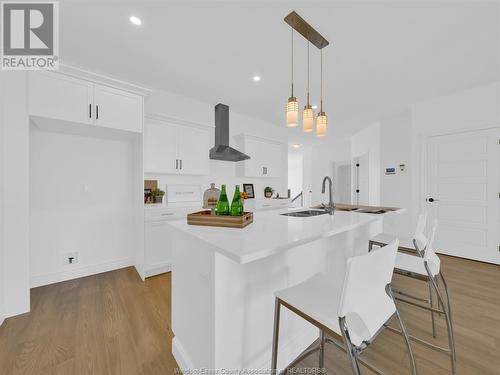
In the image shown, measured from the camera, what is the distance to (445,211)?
358cm

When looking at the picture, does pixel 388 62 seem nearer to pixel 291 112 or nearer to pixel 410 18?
pixel 410 18

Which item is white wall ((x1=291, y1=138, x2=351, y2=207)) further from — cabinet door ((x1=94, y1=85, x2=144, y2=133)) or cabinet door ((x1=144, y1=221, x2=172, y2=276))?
cabinet door ((x1=94, y1=85, x2=144, y2=133))

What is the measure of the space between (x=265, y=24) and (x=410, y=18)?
1.28m

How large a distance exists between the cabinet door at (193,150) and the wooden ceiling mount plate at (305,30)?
2086 mm

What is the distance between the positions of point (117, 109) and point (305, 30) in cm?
228

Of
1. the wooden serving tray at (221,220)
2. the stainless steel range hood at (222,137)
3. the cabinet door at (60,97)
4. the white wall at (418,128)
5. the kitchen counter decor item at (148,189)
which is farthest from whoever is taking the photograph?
the white wall at (418,128)

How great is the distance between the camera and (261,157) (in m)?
4.46

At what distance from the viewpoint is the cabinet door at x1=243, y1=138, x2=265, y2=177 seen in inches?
165

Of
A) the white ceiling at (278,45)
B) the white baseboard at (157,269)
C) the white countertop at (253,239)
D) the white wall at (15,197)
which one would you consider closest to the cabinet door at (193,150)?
the white ceiling at (278,45)

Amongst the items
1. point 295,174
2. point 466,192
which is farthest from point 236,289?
point 295,174

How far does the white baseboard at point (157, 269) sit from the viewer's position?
2.75 m

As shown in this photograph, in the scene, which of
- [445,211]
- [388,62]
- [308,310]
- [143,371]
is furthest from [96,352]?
[445,211]

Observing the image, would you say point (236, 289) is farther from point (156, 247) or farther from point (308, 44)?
point (308, 44)

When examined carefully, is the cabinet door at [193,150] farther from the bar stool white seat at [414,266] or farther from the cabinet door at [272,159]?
the bar stool white seat at [414,266]
